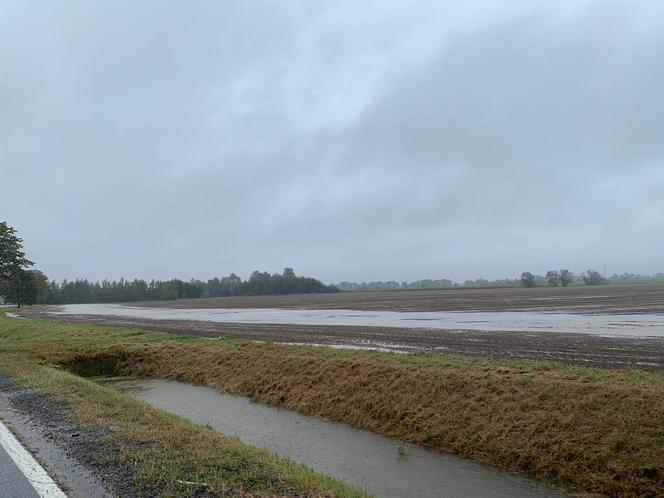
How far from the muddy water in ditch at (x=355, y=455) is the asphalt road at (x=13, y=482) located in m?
4.53

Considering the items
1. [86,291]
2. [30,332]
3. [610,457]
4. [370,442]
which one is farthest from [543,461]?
[86,291]

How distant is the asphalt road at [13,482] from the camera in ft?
18.8

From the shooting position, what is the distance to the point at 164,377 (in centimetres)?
1870

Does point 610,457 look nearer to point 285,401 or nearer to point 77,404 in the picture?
point 285,401

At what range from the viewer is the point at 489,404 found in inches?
397

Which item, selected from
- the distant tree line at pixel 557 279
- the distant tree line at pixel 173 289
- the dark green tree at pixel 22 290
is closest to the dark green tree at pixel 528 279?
the distant tree line at pixel 557 279

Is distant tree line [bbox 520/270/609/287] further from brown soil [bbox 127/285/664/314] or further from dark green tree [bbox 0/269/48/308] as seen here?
dark green tree [bbox 0/269/48/308]

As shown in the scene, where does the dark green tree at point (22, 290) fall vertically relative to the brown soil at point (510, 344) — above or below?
above

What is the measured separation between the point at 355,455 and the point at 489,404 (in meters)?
2.94

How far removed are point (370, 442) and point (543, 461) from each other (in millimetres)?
3448

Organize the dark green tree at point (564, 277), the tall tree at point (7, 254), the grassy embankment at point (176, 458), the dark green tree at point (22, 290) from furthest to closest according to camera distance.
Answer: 1. the dark green tree at point (564, 277)
2. the dark green tree at point (22, 290)
3. the tall tree at point (7, 254)
4. the grassy embankment at point (176, 458)

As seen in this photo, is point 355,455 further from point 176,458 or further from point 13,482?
point 13,482

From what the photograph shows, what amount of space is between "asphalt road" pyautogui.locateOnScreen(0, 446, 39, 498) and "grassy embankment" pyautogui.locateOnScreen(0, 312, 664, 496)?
2519 mm

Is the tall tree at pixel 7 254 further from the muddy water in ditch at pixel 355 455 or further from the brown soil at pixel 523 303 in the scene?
the brown soil at pixel 523 303
